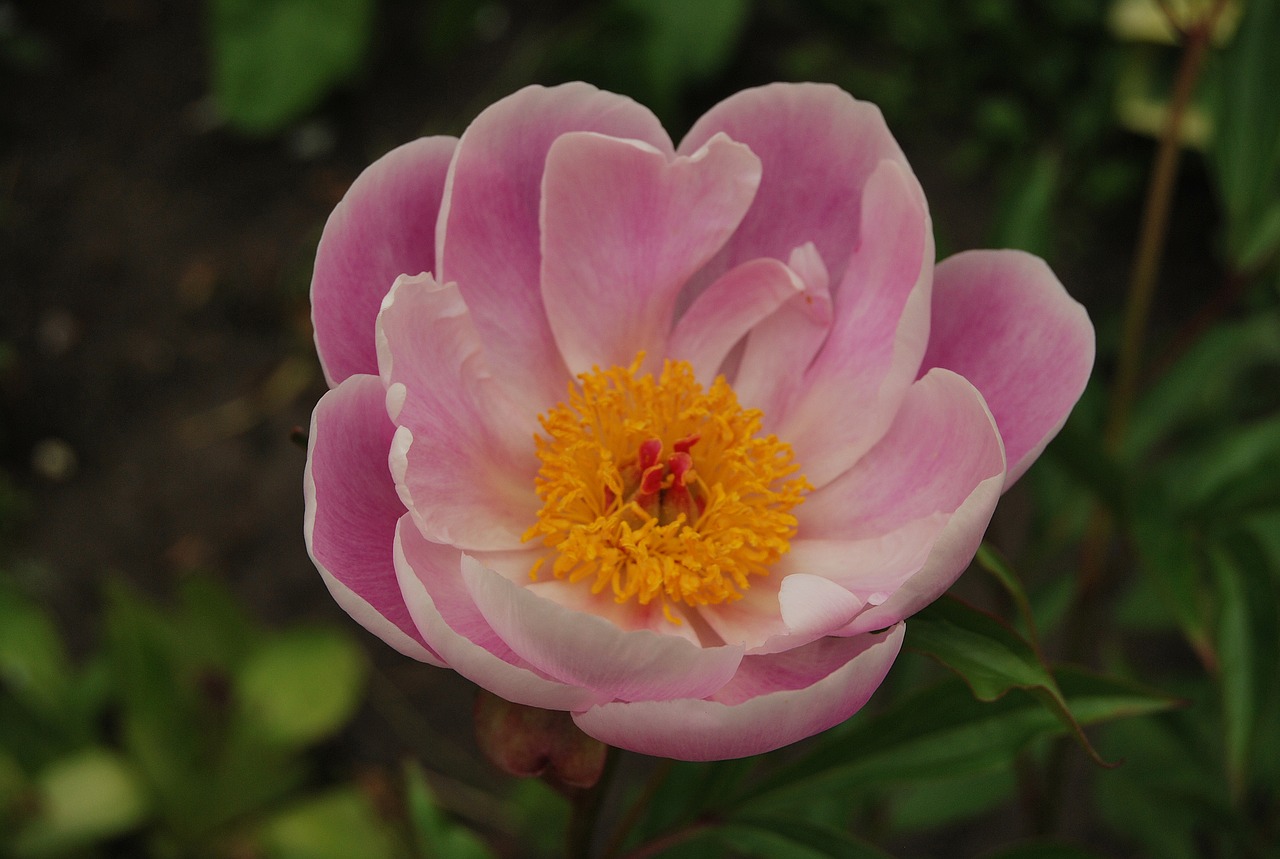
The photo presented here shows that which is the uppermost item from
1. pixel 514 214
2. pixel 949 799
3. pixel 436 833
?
pixel 514 214

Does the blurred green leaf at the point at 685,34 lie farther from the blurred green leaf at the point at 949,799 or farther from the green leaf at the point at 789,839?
the green leaf at the point at 789,839

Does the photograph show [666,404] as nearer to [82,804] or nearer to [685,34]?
[82,804]

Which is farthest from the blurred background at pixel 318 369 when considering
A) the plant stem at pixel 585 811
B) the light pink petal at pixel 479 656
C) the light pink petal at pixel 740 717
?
the light pink petal at pixel 740 717

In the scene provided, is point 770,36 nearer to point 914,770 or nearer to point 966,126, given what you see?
point 966,126

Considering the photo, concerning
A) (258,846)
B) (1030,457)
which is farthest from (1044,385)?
(258,846)

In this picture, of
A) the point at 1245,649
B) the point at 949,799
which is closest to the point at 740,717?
the point at 1245,649

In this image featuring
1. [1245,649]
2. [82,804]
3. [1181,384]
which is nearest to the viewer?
[1245,649]

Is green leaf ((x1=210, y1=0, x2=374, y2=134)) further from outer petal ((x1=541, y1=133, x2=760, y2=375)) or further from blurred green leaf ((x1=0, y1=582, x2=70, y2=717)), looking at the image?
outer petal ((x1=541, y1=133, x2=760, y2=375))

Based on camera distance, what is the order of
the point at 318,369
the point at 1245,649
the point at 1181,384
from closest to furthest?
1. the point at 1245,649
2. the point at 1181,384
3. the point at 318,369
